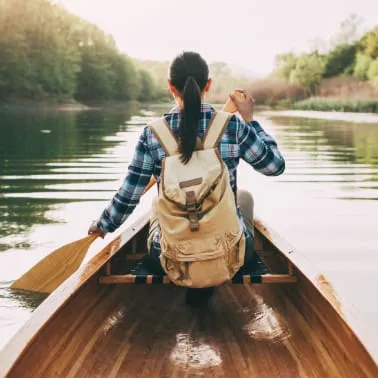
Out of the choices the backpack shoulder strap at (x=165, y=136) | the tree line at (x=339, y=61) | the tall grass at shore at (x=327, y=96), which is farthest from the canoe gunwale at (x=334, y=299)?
the tree line at (x=339, y=61)

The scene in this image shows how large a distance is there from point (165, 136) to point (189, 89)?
20 cm

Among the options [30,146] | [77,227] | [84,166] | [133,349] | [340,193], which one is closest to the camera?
[133,349]

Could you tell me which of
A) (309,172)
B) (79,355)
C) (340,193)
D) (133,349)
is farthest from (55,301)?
(309,172)

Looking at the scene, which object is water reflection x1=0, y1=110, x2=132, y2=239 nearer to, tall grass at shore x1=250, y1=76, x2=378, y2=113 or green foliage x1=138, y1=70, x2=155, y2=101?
tall grass at shore x1=250, y1=76, x2=378, y2=113

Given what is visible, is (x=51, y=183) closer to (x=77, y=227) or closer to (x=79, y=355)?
(x=77, y=227)

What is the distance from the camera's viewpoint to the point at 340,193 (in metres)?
9.60

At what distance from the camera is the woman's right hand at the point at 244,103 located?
11.0ft

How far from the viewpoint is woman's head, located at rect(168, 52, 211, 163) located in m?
2.90

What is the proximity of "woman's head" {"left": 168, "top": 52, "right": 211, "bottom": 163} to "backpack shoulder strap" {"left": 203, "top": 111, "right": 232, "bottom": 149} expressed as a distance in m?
0.06

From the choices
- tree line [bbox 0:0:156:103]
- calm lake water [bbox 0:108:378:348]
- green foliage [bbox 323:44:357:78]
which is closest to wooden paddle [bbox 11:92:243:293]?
calm lake water [bbox 0:108:378:348]

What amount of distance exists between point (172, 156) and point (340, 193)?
6958mm

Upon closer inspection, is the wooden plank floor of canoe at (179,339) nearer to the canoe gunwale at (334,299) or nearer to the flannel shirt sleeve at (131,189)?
the canoe gunwale at (334,299)

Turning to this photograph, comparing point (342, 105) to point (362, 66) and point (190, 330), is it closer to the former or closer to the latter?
point (362, 66)

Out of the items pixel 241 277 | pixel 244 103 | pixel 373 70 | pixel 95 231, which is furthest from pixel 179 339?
pixel 373 70
